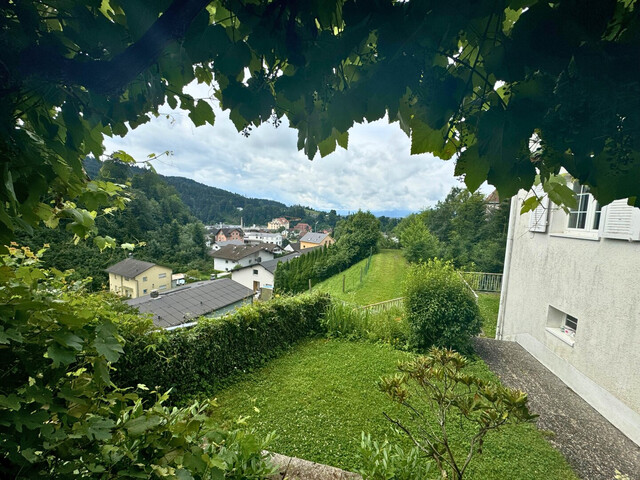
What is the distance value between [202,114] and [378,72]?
26.5 inches

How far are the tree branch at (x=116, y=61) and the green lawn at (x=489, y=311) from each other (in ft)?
28.1

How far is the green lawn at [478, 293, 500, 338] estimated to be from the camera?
806 cm

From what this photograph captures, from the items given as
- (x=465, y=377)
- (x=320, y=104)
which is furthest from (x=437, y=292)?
(x=320, y=104)

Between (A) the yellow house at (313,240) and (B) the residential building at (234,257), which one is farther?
(A) the yellow house at (313,240)

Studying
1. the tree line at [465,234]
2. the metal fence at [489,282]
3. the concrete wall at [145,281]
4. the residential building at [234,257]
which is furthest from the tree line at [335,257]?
the residential building at [234,257]

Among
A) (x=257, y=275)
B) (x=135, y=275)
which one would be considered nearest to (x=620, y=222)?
(x=135, y=275)

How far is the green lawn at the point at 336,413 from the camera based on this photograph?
2.79 meters

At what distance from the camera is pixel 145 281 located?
17625mm

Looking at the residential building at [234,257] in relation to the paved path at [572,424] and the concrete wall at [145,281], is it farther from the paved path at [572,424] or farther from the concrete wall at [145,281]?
the paved path at [572,424]

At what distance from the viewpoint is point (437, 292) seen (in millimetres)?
5691

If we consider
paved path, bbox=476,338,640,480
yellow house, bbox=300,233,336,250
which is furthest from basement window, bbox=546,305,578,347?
yellow house, bbox=300,233,336,250

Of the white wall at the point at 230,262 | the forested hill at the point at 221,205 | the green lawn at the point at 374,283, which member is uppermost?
the forested hill at the point at 221,205

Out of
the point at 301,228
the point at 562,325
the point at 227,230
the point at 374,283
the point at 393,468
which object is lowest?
the point at 374,283

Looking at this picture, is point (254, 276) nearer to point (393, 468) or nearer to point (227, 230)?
point (393, 468)
